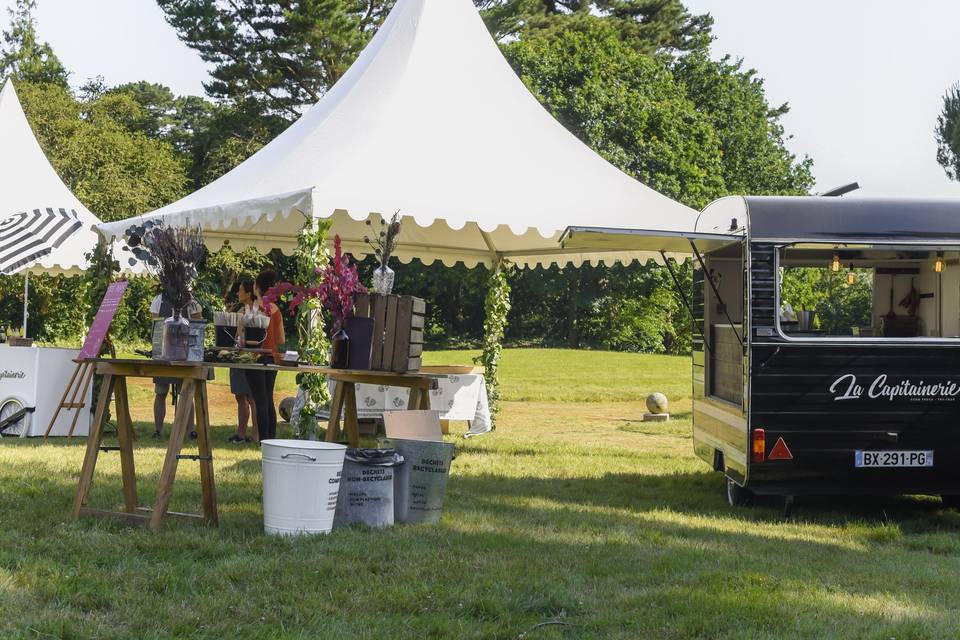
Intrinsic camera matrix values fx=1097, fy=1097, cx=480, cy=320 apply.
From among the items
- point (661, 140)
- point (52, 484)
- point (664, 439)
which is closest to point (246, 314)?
point (52, 484)

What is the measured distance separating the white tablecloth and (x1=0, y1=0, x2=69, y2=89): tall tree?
104 ft

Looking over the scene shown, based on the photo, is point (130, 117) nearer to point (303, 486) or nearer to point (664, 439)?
point (664, 439)

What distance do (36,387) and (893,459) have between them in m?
9.28

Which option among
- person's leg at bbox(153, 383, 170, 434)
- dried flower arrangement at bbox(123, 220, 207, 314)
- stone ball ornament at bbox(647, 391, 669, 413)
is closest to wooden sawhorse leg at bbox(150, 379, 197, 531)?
dried flower arrangement at bbox(123, 220, 207, 314)

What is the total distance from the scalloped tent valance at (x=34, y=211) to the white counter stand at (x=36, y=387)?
1964 millimetres

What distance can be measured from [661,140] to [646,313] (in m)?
6.07

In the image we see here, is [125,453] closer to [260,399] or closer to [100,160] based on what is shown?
[260,399]

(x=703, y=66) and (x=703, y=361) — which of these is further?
(x=703, y=66)

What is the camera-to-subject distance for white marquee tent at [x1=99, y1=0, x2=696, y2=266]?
35.1 feet

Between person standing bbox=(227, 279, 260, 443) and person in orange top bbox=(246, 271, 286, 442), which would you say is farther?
person standing bbox=(227, 279, 260, 443)

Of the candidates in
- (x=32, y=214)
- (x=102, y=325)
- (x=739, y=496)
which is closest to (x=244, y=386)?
(x=102, y=325)

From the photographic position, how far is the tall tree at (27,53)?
3962 centimetres

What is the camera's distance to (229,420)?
15.2 metres

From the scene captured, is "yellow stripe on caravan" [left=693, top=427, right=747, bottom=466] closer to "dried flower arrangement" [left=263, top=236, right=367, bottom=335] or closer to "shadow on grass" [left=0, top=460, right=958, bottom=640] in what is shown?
"shadow on grass" [left=0, top=460, right=958, bottom=640]
